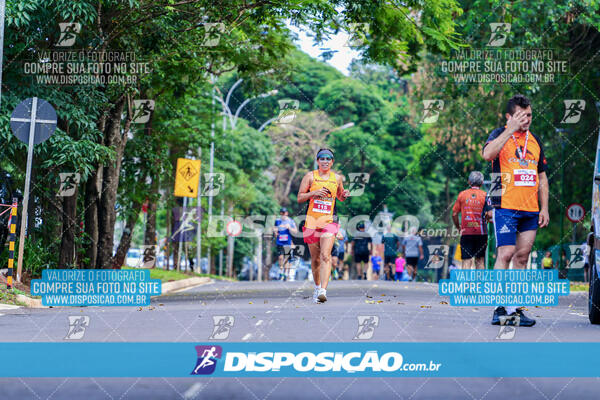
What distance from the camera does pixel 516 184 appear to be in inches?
341

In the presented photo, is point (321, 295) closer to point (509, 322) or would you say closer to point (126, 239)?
point (509, 322)

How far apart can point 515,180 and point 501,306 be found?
119cm

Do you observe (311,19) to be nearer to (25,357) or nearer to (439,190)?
(25,357)

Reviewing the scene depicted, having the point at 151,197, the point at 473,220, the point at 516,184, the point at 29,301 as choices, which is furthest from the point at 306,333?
the point at 151,197

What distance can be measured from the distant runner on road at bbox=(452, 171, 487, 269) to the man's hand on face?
5.55 meters

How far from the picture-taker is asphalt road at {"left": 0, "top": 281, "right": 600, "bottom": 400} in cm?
434

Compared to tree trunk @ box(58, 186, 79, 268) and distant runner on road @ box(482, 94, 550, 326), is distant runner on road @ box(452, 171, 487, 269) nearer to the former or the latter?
distant runner on road @ box(482, 94, 550, 326)

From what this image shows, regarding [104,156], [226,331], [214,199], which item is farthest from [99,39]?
[214,199]

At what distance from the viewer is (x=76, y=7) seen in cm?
1440

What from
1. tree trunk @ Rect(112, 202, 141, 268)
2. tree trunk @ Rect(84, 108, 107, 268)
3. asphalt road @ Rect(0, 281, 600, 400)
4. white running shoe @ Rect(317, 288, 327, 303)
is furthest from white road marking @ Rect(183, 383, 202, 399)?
tree trunk @ Rect(112, 202, 141, 268)

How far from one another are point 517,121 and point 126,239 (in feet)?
57.5

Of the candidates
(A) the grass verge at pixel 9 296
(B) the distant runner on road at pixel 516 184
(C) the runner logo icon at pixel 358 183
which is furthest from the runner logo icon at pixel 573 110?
(B) the distant runner on road at pixel 516 184

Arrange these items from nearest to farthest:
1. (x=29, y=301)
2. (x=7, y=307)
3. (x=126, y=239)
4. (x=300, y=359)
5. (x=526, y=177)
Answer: (x=300, y=359)
(x=526, y=177)
(x=7, y=307)
(x=29, y=301)
(x=126, y=239)

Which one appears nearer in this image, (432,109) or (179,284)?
(179,284)
